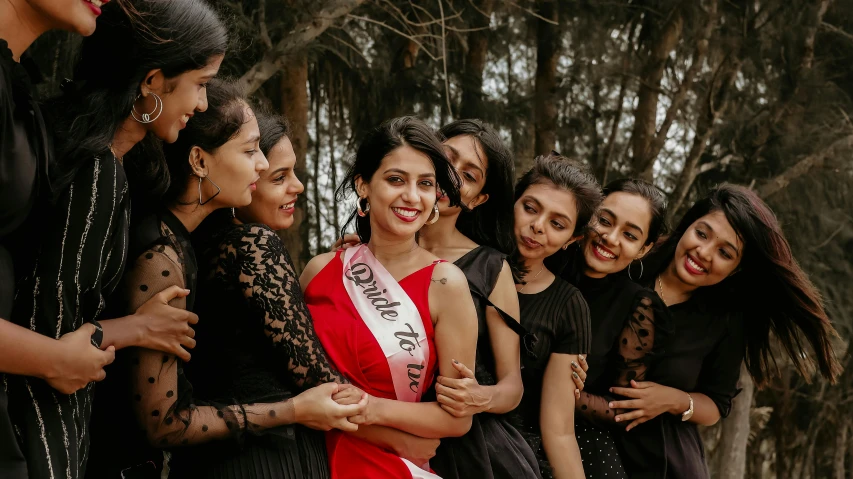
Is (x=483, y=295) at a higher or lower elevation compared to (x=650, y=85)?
lower

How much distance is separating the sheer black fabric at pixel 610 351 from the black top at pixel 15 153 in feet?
7.26

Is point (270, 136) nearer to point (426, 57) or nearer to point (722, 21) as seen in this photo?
point (426, 57)

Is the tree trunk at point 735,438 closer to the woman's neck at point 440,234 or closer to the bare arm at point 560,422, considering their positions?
the bare arm at point 560,422

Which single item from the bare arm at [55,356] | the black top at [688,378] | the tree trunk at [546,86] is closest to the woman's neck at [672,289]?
the black top at [688,378]

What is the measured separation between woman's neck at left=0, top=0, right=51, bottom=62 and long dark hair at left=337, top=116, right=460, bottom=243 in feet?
3.70

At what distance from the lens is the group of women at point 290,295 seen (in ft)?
7.16

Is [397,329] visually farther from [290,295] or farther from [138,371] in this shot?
[138,371]

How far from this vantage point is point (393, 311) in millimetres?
2861

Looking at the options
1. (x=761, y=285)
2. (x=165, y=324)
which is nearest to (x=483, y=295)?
(x=165, y=324)

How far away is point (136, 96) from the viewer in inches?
94.7

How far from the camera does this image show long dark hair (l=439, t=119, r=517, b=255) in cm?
349

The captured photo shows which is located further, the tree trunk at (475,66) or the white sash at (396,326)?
the tree trunk at (475,66)

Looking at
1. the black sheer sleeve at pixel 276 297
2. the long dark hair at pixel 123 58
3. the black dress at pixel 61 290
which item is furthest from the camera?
the black sheer sleeve at pixel 276 297

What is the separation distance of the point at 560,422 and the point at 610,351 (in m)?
0.48
